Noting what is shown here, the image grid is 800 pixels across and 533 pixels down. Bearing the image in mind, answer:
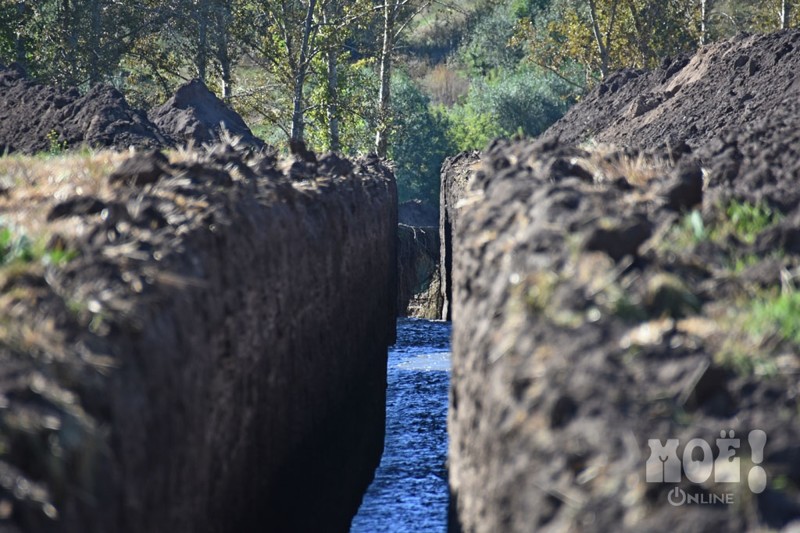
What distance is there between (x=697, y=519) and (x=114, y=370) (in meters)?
2.00

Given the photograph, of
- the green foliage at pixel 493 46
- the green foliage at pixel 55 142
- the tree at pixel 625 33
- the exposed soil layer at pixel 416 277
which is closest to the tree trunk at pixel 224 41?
the exposed soil layer at pixel 416 277

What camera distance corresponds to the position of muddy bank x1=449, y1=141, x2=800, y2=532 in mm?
3148

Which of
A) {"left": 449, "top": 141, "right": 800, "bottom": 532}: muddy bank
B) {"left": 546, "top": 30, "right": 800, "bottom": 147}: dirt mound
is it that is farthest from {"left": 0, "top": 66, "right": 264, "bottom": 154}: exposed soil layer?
{"left": 449, "top": 141, "right": 800, "bottom": 532}: muddy bank

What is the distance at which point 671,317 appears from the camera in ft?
13.3

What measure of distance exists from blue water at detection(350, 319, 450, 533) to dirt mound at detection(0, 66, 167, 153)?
4625 mm

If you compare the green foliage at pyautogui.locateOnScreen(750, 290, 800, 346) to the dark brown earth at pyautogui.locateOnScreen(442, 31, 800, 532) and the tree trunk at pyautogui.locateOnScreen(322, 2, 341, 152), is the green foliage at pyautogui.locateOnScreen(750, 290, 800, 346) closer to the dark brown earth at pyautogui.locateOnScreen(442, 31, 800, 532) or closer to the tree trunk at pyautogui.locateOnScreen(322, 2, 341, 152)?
the dark brown earth at pyautogui.locateOnScreen(442, 31, 800, 532)

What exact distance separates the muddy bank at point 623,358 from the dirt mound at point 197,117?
46.5 ft

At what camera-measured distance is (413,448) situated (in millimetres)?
12289

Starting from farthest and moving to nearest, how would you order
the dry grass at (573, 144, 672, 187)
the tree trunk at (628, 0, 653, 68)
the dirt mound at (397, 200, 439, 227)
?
the tree trunk at (628, 0, 653, 68), the dirt mound at (397, 200, 439, 227), the dry grass at (573, 144, 672, 187)

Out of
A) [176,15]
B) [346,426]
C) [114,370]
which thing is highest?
[176,15]

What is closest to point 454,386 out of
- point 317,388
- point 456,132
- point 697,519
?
point 317,388

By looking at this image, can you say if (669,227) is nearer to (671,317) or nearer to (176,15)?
(671,317)

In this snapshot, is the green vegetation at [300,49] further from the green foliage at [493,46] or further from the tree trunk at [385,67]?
the green foliage at [493,46]

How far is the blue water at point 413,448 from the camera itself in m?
9.73
